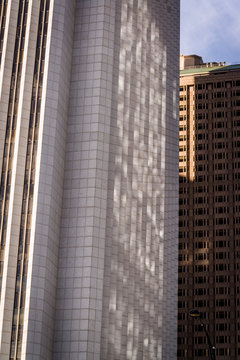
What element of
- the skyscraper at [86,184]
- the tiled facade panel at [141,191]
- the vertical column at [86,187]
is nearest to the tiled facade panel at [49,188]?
the skyscraper at [86,184]

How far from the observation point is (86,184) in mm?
114938

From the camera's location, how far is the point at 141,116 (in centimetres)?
12812

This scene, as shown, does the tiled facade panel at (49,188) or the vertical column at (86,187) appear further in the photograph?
the vertical column at (86,187)

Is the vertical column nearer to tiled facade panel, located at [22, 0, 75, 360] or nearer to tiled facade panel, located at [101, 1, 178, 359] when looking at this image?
tiled facade panel, located at [22, 0, 75, 360]

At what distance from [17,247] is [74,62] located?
34.8 m

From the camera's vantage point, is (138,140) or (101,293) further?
(138,140)

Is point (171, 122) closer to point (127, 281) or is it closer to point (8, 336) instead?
point (127, 281)

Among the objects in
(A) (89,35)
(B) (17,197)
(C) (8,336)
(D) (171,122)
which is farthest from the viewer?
(D) (171,122)

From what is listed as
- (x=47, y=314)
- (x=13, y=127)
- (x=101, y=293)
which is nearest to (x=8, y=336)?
(x=47, y=314)

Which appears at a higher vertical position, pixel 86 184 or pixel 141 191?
pixel 141 191

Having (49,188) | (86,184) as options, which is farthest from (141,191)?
(49,188)

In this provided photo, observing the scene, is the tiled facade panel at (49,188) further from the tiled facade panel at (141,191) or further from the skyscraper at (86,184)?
the tiled facade panel at (141,191)

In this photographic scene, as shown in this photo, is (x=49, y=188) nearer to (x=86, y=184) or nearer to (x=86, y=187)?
(x=86, y=187)

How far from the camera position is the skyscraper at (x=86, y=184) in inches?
4141
